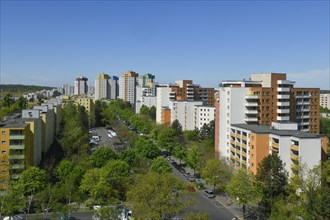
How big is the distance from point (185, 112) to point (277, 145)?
3063cm

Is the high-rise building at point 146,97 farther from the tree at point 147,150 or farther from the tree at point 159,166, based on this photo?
the tree at point 159,166

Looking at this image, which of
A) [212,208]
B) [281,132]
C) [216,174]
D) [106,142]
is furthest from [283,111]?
[106,142]

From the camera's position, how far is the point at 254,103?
3036cm

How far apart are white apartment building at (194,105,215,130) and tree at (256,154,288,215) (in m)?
27.4

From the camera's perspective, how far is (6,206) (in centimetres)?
1722

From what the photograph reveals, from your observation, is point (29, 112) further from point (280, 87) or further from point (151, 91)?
point (151, 91)

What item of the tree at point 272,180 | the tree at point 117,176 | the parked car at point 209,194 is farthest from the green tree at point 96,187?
the tree at point 272,180

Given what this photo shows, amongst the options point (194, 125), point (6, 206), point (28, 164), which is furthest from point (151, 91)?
point (6, 206)

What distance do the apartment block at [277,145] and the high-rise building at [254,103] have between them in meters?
1.30

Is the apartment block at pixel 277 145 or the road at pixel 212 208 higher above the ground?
the apartment block at pixel 277 145

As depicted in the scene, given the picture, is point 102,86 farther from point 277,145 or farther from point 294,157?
point 294,157

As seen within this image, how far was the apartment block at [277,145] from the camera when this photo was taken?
22.5m

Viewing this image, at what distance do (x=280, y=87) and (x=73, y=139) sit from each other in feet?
65.1

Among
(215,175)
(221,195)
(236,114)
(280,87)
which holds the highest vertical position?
(280,87)
